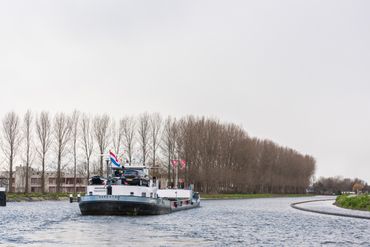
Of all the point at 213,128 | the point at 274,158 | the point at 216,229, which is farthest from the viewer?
the point at 274,158

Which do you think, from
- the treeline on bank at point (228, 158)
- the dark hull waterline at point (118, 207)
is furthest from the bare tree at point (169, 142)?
the dark hull waterline at point (118, 207)

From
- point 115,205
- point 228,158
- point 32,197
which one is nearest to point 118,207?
point 115,205

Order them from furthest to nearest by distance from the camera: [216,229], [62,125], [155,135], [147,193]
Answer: [155,135], [62,125], [147,193], [216,229]

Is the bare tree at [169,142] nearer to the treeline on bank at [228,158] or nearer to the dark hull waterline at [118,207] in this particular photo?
the treeline on bank at [228,158]

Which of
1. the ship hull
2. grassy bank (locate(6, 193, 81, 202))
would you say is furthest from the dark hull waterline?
grassy bank (locate(6, 193, 81, 202))

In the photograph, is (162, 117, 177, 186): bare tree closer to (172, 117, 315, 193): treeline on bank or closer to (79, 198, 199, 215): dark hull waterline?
(172, 117, 315, 193): treeline on bank

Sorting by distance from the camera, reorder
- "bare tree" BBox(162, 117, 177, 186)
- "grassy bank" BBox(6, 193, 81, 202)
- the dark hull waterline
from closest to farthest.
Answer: the dark hull waterline < "grassy bank" BBox(6, 193, 81, 202) < "bare tree" BBox(162, 117, 177, 186)

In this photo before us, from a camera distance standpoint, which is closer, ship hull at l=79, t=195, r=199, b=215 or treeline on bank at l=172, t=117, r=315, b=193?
ship hull at l=79, t=195, r=199, b=215

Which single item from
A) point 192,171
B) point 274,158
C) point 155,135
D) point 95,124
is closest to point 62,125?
point 95,124

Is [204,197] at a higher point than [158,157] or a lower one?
lower

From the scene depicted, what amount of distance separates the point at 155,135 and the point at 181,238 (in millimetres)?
91749

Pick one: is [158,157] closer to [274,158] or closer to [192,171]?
[192,171]

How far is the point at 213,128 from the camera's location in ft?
450

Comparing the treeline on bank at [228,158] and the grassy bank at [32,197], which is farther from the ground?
the treeline on bank at [228,158]
